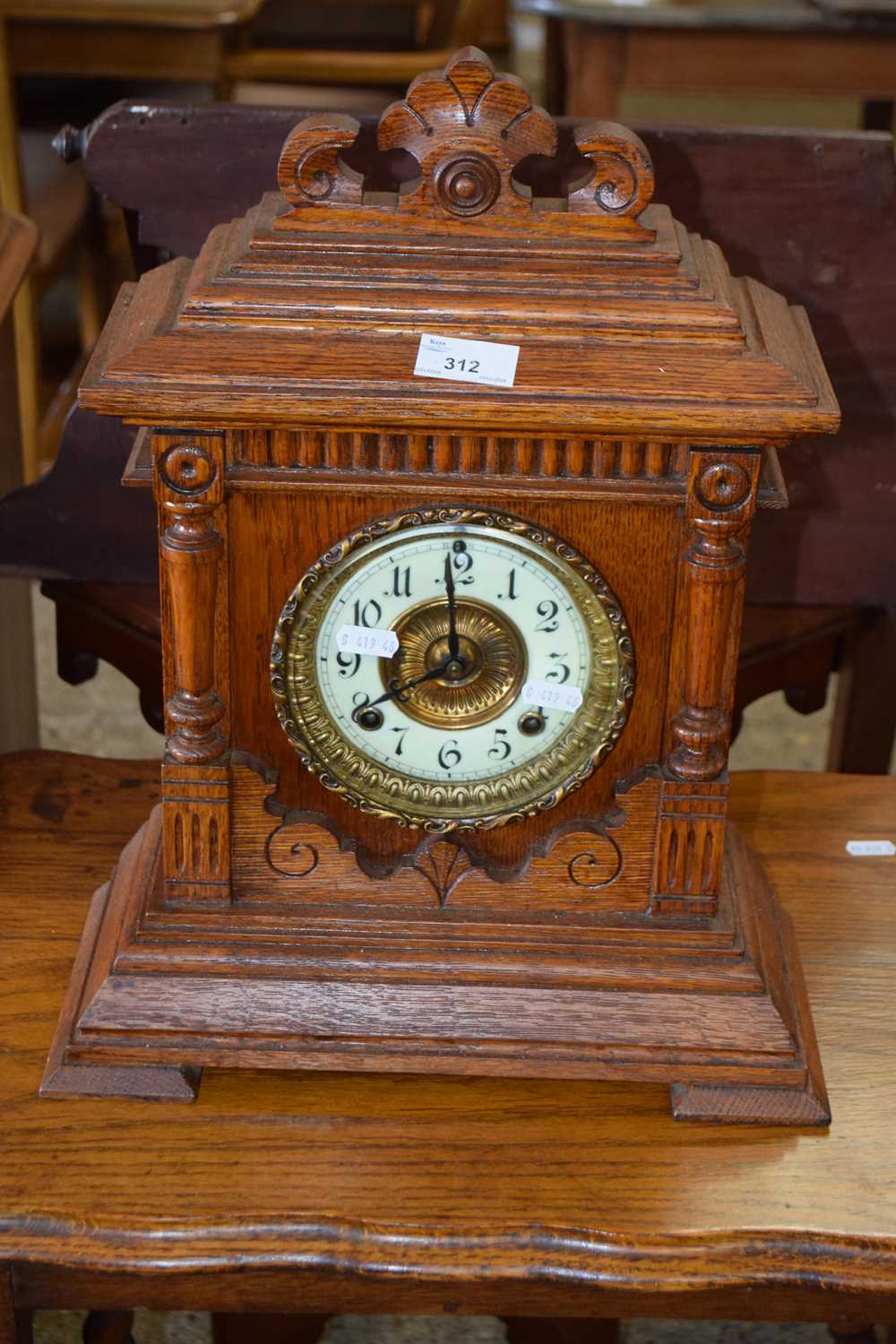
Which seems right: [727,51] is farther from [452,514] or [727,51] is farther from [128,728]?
[452,514]

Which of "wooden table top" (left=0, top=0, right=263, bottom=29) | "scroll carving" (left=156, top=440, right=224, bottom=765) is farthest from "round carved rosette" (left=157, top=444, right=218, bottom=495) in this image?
"wooden table top" (left=0, top=0, right=263, bottom=29)

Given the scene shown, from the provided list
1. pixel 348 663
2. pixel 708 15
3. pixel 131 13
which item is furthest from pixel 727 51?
pixel 348 663

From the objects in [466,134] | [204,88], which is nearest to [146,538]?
[466,134]

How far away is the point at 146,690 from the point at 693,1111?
98 cm

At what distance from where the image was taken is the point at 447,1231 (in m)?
Result: 1.04

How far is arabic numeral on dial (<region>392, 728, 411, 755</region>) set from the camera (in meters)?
1.11

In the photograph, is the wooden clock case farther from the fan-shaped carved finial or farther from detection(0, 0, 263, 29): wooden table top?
detection(0, 0, 263, 29): wooden table top

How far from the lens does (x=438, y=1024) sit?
44.0 inches

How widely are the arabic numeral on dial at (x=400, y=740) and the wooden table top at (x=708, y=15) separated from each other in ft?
6.81

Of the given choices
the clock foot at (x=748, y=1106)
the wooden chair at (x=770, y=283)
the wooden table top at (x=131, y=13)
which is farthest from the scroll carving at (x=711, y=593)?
the wooden table top at (x=131, y=13)

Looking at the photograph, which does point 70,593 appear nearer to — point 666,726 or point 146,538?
point 146,538

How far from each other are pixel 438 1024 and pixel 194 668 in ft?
0.90

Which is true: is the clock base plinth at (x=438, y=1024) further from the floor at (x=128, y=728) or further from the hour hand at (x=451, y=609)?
the floor at (x=128, y=728)

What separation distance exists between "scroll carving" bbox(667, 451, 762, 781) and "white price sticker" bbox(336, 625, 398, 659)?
0.18 metres
